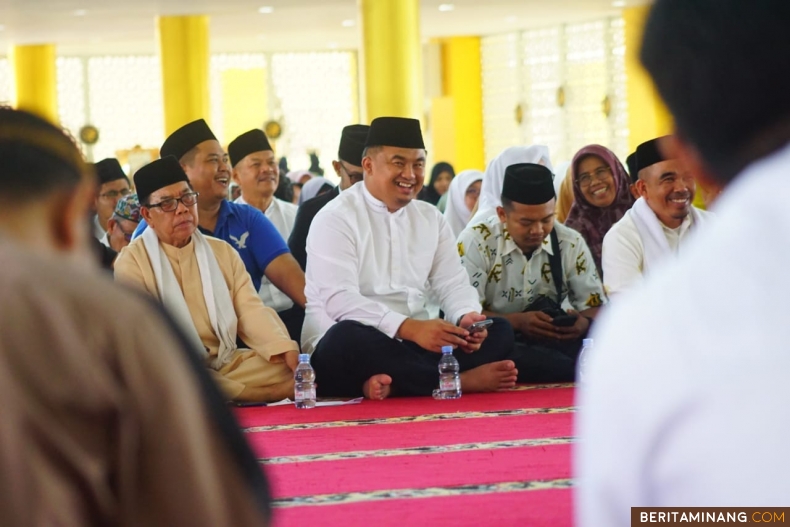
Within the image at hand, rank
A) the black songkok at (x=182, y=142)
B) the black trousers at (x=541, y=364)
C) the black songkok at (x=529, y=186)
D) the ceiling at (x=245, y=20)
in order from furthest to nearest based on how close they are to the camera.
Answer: the ceiling at (x=245, y=20) → the black songkok at (x=182, y=142) → the black songkok at (x=529, y=186) → the black trousers at (x=541, y=364)

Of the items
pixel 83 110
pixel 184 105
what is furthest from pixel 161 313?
pixel 83 110

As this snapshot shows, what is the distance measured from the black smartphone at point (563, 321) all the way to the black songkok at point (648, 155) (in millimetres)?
666

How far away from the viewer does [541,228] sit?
4.91 meters

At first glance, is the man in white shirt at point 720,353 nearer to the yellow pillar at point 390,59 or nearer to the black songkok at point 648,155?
the black songkok at point 648,155

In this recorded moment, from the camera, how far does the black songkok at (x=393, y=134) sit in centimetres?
476

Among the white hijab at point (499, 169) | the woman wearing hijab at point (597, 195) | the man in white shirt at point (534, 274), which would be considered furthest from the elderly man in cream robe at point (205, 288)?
the woman wearing hijab at point (597, 195)

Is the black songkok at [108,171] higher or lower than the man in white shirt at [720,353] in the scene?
higher

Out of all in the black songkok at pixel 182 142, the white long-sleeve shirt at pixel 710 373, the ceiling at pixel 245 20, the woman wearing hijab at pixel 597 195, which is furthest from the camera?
the ceiling at pixel 245 20

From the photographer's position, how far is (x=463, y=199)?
25.3 ft

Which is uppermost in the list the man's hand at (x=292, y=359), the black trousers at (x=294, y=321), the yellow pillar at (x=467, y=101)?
the yellow pillar at (x=467, y=101)

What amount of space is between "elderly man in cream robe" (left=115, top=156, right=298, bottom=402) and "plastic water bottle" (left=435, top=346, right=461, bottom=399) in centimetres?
56

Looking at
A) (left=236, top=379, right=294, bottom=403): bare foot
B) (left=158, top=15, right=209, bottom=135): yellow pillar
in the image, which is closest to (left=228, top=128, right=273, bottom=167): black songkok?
(left=236, top=379, right=294, bottom=403): bare foot

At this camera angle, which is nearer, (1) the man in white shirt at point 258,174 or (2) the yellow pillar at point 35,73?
(1) the man in white shirt at point 258,174

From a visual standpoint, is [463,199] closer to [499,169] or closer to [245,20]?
→ [499,169]
